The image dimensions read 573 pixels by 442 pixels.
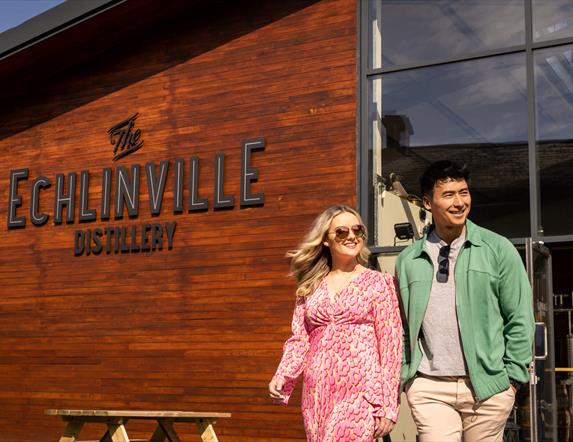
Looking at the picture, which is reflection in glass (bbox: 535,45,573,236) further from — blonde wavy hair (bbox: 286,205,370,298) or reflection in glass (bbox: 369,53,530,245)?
blonde wavy hair (bbox: 286,205,370,298)

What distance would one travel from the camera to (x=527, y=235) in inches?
316

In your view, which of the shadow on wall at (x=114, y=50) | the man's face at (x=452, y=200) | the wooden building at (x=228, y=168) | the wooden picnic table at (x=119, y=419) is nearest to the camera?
the man's face at (x=452, y=200)

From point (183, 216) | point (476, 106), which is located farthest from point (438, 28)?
point (183, 216)

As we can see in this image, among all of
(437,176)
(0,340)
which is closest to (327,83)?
(0,340)

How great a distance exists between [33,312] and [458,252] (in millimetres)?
7515

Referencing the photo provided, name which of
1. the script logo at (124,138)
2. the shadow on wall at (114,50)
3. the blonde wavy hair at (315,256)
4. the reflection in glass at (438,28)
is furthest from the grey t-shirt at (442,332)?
the script logo at (124,138)

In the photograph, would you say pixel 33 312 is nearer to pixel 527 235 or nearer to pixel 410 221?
pixel 410 221

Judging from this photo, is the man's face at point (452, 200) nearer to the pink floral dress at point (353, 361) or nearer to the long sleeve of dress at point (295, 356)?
the pink floral dress at point (353, 361)

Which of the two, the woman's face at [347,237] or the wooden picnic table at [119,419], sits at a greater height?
the woman's face at [347,237]

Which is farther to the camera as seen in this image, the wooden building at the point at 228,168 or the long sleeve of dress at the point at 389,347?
the wooden building at the point at 228,168

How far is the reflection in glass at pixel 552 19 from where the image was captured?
27.3 feet

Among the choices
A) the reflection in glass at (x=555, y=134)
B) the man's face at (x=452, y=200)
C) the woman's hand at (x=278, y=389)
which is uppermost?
the reflection in glass at (x=555, y=134)

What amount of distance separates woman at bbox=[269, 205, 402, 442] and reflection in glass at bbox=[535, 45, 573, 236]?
170 inches

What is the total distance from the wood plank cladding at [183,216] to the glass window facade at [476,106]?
11.3 inches
